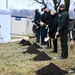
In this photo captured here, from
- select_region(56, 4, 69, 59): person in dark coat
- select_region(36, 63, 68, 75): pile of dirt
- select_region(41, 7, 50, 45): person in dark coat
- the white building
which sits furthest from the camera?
the white building

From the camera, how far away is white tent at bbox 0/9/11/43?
21.2 metres

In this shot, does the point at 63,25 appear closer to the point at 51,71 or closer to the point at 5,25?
the point at 51,71

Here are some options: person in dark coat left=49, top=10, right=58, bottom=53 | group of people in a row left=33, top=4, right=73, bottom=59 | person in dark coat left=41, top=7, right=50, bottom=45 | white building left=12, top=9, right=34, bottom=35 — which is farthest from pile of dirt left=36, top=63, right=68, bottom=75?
white building left=12, top=9, right=34, bottom=35

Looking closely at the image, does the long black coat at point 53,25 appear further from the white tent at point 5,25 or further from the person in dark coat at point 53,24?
the white tent at point 5,25

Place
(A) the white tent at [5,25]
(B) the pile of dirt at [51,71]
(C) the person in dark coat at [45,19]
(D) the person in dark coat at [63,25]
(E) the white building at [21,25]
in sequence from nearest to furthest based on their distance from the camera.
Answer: (B) the pile of dirt at [51,71] → (D) the person in dark coat at [63,25] → (C) the person in dark coat at [45,19] → (A) the white tent at [5,25] → (E) the white building at [21,25]

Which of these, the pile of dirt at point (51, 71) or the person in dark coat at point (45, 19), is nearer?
the pile of dirt at point (51, 71)

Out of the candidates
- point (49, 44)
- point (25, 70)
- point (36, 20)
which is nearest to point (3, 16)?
point (36, 20)

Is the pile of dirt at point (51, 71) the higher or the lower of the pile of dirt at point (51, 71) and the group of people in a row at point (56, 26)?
the lower

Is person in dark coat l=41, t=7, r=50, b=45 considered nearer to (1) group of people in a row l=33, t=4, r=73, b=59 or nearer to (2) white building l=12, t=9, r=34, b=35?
(1) group of people in a row l=33, t=4, r=73, b=59

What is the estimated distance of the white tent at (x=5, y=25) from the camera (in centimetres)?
2125

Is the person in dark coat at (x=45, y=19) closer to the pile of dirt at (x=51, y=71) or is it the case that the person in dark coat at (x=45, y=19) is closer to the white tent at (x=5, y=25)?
the pile of dirt at (x=51, y=71)

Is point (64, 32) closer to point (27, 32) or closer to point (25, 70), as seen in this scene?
point (25, 70)

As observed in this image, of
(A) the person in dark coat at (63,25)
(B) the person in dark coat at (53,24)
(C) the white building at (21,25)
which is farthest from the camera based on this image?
(C) the white building at (21,25)

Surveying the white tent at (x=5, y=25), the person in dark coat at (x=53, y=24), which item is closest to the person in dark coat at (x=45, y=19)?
the person in dark coat at (x=53, y=24)
